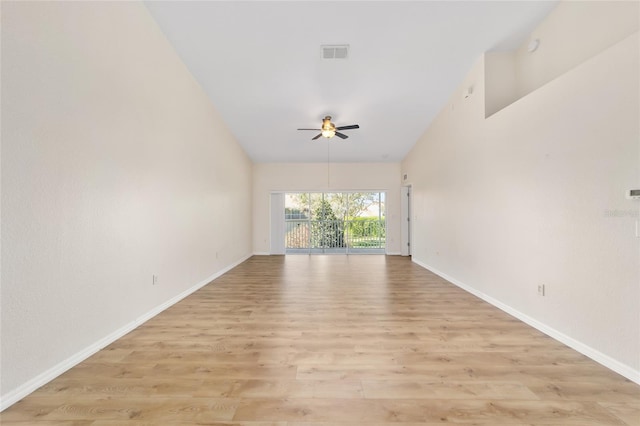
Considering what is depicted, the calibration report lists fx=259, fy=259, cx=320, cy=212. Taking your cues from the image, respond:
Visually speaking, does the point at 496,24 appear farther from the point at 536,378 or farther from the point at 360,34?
the point at 536,378

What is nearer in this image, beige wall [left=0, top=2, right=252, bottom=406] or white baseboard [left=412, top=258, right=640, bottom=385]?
beige wall [left=0, top=2, right=252, bottom=406]

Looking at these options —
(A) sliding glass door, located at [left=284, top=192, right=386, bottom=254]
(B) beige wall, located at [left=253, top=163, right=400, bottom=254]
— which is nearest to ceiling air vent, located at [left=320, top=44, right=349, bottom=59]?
(B) beige wall, located at [left=253, top=163, right=400, bottom=254]

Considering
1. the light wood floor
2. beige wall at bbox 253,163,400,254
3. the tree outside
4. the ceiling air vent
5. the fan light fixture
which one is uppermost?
the ceiling air vent

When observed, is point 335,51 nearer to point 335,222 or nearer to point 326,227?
point 335,222

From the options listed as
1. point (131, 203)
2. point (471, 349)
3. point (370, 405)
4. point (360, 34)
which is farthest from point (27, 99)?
point (471, 349)

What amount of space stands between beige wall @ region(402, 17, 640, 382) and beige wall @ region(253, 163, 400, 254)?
3445 mm

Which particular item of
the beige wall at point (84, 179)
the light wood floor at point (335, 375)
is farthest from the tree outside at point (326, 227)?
the light wood floor at point (335, 375)

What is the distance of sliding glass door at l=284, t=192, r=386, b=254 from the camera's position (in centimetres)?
793

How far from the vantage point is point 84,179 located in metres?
2.12

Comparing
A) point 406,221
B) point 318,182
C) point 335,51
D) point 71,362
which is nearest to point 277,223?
point 318,182

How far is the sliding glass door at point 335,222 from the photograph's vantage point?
26.0 ft

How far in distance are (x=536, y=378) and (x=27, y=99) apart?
391 cm

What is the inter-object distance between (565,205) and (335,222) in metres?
6.10

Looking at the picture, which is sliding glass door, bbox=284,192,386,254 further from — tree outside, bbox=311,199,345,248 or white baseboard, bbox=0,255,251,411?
white baseboard, bbox=0,255,251,411
